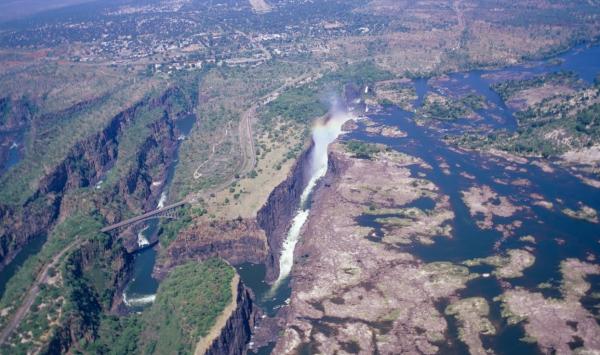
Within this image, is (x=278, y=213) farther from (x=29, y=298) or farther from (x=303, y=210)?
(x=29, y=298)

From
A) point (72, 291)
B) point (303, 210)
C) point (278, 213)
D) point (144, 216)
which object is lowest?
point (303, 210)

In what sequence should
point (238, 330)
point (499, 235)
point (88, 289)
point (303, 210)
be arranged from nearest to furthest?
point (238, 330) < point (88, 289) < point (499, 235) < point (303, 210)

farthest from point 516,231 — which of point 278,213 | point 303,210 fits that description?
point 278,213

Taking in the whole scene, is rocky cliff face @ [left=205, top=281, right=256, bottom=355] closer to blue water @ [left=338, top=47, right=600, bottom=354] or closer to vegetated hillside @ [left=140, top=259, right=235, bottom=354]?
vegetated hillside @ [left=140, top=259, right=235, bottom=354]

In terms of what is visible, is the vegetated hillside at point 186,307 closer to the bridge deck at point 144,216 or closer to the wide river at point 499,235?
the wide river at point 499,235

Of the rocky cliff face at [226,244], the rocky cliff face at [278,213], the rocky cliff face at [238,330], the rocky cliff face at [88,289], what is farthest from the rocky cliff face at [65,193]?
the rocky cliff face at [238,330]

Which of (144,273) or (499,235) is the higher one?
(499,235)

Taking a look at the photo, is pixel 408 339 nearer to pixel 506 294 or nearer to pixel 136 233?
pixel 506 294
